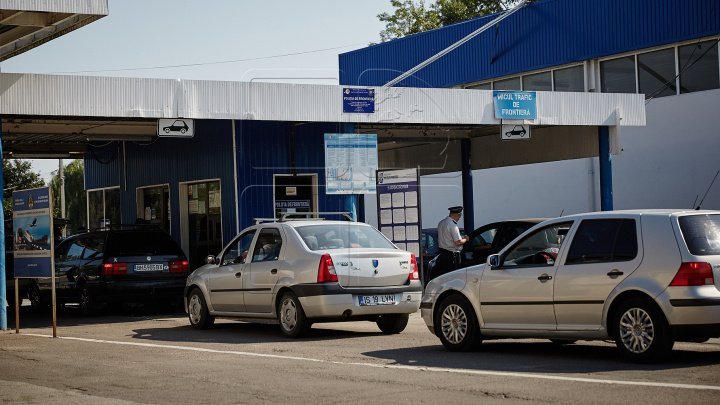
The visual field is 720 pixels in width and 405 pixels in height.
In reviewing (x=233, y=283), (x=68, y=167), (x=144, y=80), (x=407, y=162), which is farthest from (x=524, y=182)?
(x=68, y=167)

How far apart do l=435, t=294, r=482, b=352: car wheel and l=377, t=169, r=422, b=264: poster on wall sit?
7.68m

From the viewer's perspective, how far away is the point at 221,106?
66.2ft

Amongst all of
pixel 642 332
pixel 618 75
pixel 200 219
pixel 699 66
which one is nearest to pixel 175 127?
pixel 200 219

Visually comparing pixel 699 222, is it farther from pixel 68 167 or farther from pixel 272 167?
pixel 68 167

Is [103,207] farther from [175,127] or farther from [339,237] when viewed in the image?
[339,237]

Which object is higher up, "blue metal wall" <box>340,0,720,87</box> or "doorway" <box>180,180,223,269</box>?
"blue metal wall" <box>340,0,720,87</box>

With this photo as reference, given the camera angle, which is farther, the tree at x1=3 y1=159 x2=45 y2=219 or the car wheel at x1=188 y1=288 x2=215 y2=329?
the tree at x1=3 y1=159 x2=45 y2=219

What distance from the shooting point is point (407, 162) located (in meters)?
32.0

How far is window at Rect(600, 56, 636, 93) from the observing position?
33.6m

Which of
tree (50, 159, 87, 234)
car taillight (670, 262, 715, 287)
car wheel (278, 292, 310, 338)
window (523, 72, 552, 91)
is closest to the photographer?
car taillight (670, 262, 715, 287)

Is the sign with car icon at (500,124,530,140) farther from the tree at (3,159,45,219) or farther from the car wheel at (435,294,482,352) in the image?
the tree at (3,159,45,219)

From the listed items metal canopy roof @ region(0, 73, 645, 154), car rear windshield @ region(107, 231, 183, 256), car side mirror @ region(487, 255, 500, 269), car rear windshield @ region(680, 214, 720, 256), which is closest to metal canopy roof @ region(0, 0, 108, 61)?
metal canopy roof @ region(0, 73, 645, 154)

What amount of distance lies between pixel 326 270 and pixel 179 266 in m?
7.16

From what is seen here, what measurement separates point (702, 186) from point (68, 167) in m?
64.3
